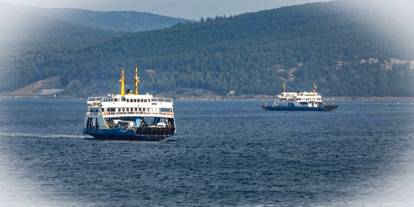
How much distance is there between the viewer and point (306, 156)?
12094cm

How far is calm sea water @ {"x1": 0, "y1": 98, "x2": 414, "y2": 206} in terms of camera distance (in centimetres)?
8544

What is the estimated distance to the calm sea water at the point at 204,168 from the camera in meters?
85.4

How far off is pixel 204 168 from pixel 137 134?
94.8ft

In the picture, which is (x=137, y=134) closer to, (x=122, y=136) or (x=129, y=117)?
(x=122, y=136)

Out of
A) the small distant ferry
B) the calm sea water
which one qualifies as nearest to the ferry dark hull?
the small distant ferry

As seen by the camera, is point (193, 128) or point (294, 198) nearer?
point (294, 198)

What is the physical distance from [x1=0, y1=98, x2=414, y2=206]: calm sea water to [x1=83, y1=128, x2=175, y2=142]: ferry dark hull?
2041 mm

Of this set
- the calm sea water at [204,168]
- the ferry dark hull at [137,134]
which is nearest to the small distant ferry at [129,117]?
the ferry dark hull at [137,134]

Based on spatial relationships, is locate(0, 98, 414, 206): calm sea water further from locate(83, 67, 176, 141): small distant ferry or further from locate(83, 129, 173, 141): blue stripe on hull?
locate(83, 67, 176, 141): small distant ferry

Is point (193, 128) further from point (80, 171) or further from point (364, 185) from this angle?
point (364, 185)

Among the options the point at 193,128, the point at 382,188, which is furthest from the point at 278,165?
the point at 193,128

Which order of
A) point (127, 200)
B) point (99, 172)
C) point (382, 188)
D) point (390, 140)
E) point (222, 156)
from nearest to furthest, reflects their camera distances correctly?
point (127, 200) → point (382, 188) → point (99, 172) → point (222, 156) → point (390, 140)

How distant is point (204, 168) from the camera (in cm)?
10644

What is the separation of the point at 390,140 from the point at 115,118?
35.5m
